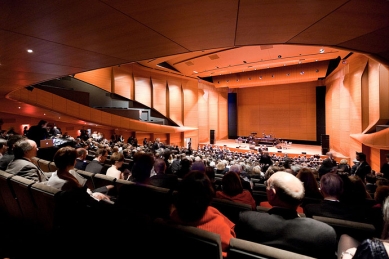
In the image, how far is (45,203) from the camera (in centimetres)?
210

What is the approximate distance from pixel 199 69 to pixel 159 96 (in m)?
3.62

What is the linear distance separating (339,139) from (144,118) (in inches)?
475

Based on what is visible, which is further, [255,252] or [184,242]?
[184,242]

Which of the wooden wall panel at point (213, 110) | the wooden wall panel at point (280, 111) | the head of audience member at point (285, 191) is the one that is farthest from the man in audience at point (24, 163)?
the wooden wall panel at point (280, 111)

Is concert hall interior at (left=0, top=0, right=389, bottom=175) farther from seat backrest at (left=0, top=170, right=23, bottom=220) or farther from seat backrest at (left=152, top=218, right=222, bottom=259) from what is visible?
seat backrest at (left=152, top=218, right=222, bottom=259)

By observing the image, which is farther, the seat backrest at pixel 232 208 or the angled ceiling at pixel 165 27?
the angled ceiling at pixel 165 27

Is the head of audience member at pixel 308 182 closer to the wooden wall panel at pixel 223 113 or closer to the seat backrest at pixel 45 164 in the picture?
the seat backrest at pixel 45 164

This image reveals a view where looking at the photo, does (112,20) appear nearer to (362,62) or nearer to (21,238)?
(21,238)

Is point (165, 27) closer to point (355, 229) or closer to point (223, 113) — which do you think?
point (355, 229)

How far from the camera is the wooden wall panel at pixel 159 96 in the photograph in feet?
53.9

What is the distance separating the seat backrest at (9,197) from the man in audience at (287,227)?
250cm

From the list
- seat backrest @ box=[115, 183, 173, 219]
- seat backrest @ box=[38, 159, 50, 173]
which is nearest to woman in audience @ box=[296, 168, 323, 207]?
seat backrest @ box=[115, 183, 173, 219]

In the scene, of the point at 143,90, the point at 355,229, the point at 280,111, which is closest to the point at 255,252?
the point at 355,229

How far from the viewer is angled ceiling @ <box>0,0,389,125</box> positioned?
2408 mm
